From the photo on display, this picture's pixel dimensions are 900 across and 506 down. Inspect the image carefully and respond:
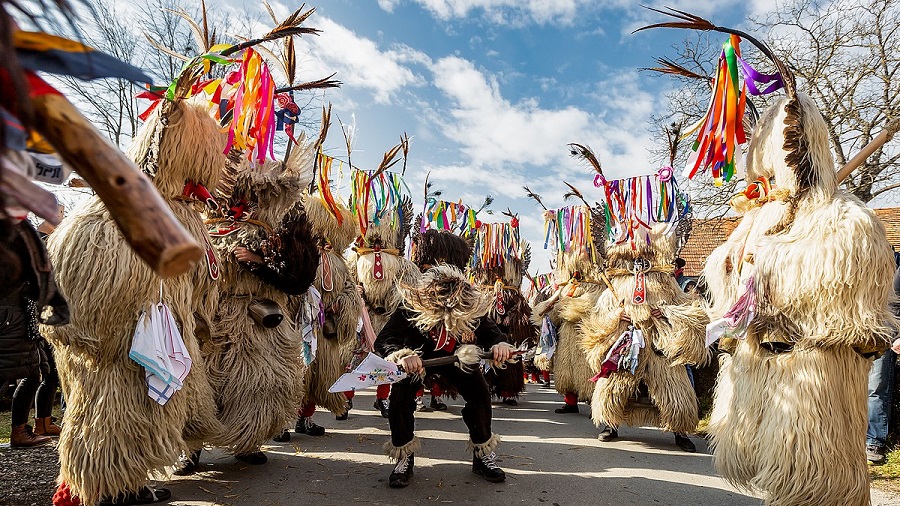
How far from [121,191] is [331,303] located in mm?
4203

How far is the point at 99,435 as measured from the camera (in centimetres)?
245

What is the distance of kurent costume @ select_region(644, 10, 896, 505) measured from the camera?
2.41 m

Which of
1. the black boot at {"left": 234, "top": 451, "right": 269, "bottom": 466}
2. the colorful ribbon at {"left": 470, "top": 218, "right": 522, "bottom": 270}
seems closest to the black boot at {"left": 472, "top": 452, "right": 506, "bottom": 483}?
the black boot at {"left": 234, "top": 451, "right": 269, "bottom": 466}

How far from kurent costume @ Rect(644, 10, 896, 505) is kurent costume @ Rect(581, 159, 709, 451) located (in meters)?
1.60

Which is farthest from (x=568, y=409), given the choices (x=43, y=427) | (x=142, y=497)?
(x=43, y=427)

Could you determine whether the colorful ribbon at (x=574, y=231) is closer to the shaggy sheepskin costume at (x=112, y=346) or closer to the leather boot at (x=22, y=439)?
→ the shaggy sheepskin costume at (x=112, y=346)

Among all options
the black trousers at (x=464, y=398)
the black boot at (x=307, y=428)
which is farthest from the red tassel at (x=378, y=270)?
the black trousers at (x=464, y=398)

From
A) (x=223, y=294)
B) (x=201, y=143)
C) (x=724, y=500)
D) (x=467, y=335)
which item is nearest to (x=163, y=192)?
(x=201, y=143)

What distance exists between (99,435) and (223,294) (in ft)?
3.88

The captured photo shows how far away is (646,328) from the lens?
4.63 metres

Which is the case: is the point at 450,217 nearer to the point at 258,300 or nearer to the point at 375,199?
the point at 375,199

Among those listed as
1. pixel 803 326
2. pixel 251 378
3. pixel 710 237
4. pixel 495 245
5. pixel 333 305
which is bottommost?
pixel 251 378

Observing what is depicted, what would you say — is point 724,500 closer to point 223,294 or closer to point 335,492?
point 335,492

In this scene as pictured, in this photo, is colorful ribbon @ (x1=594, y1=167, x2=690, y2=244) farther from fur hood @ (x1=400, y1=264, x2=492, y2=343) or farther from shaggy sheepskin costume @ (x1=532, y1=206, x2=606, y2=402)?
fur hood @ (x1=400, y1=264, x2=492, y2=343)
